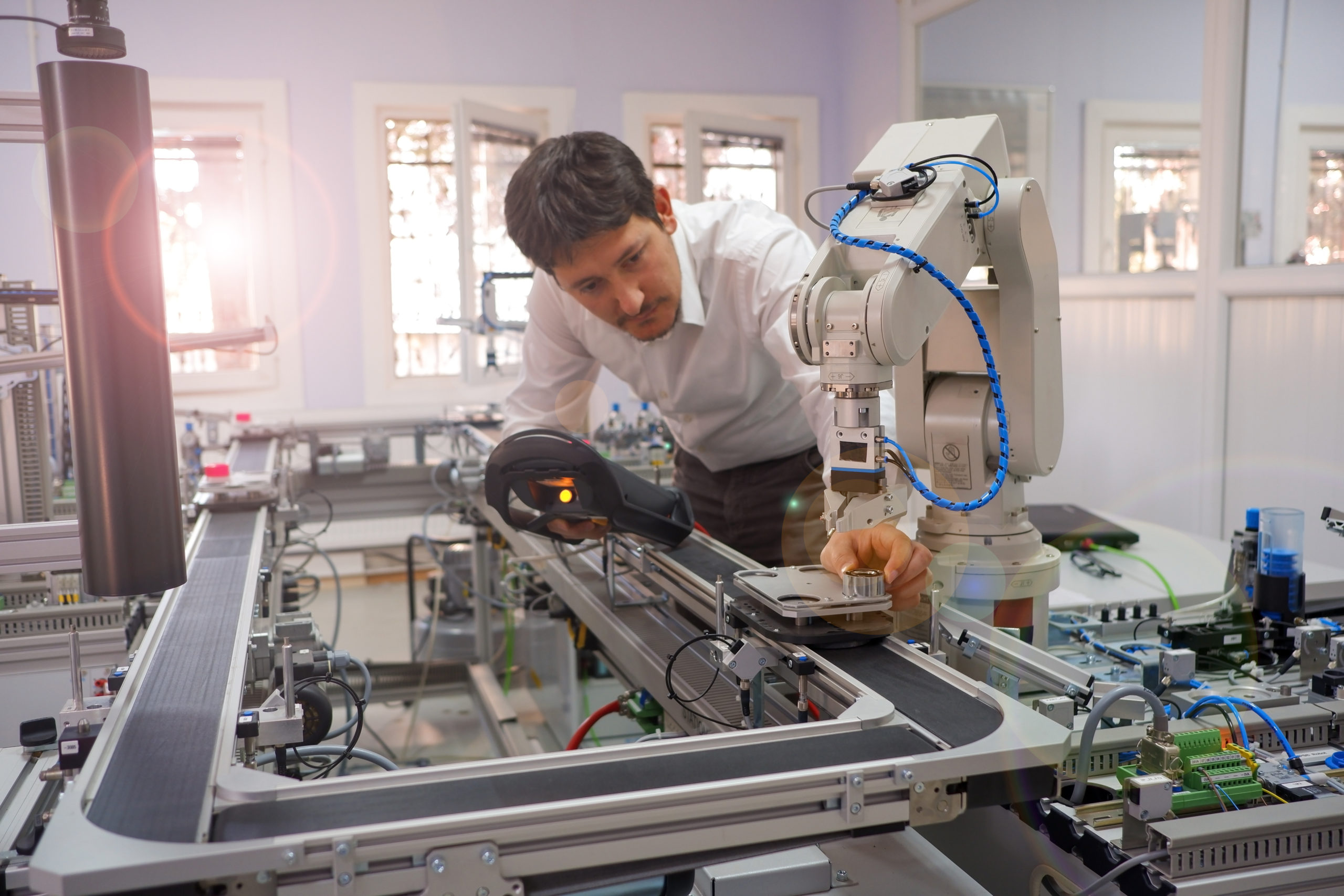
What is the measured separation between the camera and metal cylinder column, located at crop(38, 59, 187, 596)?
96 centimetres

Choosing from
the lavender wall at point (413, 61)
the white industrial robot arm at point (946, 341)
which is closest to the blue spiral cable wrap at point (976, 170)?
the white industrial robot arm at point (946, 341)

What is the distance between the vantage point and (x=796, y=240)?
1.86 m

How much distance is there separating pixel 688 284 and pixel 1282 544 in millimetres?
1034

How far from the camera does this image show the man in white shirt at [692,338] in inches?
61.1

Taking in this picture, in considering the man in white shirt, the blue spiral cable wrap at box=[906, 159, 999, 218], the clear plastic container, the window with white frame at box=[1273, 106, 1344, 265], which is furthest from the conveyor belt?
the window with white frame at box=[1273, 106, 1344, 265]

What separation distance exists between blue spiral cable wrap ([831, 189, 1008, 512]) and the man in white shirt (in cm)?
7

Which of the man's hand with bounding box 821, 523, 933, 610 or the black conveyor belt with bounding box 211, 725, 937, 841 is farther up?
the man's hand with bounding box 821, 523, 933, 610

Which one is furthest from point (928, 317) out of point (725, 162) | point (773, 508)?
point (725, 162)

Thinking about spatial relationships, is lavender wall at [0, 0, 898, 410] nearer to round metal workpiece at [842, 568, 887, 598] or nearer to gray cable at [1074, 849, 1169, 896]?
round metal workpiece at [842, 568, 887, 598]

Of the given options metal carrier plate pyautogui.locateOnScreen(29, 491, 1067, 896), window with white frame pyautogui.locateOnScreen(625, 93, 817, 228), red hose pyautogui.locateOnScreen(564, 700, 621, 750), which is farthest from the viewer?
window with white frame pyautogui.locateOnScreen(625, 93, 817, 228)

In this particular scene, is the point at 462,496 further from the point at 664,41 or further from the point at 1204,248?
the point at 664,41

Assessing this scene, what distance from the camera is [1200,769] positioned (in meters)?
0.96

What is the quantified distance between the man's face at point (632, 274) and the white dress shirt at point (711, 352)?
0.32ft

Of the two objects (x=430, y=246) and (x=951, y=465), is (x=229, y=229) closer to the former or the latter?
(x=430, y=246)
